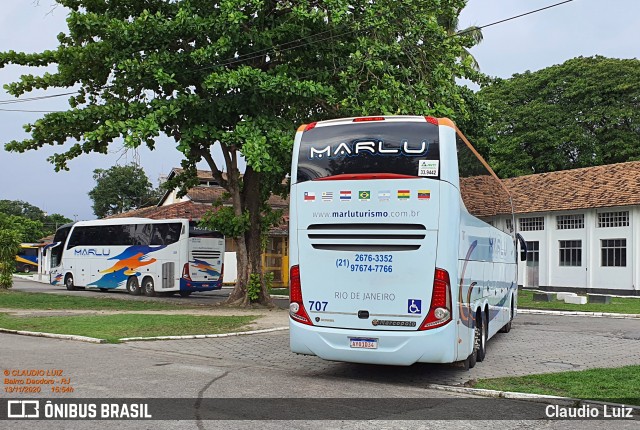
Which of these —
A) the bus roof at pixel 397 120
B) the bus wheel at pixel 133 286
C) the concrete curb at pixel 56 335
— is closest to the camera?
the bus roof at pixel 397 120

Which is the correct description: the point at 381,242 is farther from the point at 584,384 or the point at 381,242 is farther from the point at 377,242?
the point at 584,384

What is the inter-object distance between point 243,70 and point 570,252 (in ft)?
71.4

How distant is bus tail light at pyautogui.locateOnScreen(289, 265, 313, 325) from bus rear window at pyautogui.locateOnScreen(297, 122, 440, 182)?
1376mm

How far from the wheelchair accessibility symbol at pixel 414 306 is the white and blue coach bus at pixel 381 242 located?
0.04 ft

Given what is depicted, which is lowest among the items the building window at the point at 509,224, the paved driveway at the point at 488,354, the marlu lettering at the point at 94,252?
the paved driveway at the point at 488,354

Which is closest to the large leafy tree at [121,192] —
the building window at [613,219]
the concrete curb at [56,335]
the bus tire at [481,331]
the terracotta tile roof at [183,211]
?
the terracotta tile roof at [183,211]

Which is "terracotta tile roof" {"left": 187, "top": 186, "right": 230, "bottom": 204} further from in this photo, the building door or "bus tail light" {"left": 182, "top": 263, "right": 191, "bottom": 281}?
the building door

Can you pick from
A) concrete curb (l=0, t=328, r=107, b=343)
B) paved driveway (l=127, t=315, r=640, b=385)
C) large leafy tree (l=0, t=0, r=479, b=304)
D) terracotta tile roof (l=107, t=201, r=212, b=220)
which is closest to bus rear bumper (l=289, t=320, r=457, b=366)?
paved driveway (l=127, t=315, r=640, b=385)

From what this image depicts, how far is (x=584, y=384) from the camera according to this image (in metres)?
9.62

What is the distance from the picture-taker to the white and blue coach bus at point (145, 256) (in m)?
31.1

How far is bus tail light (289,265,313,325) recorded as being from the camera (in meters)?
10.0

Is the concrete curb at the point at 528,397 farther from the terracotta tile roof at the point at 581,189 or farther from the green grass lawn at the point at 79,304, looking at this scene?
the terracotta tile roof at the point at 581,189

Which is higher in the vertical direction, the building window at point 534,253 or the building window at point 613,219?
the building window at point 613,219

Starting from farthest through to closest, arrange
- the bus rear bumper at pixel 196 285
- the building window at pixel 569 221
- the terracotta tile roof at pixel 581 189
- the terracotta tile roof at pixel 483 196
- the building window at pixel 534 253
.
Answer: the building window at pixel 534 253
the building window at pixel 569 221
the terracotta tile roof at pixel 581 189
the bus rear bumper at pixel 196 285
the terracotta tile roof at pixel 483 196
